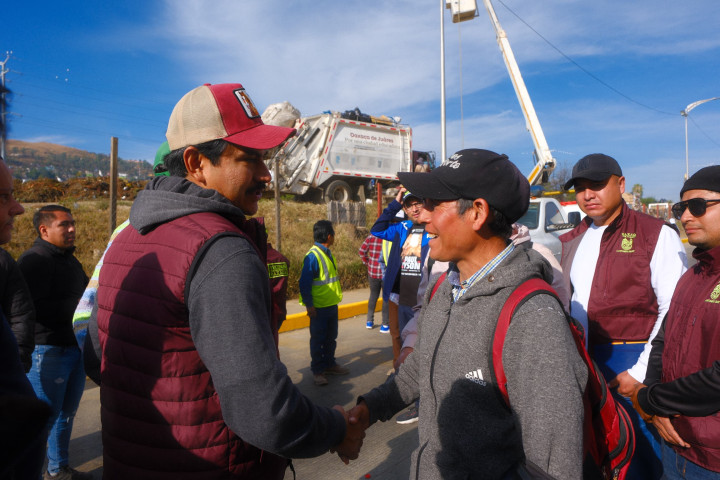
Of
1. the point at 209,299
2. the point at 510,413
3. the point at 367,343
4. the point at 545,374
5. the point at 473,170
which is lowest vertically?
the point at 367,343

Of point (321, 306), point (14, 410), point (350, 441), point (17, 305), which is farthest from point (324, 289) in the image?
point (14, 410)

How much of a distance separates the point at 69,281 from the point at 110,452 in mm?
2510

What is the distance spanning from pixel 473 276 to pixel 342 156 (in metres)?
16.4

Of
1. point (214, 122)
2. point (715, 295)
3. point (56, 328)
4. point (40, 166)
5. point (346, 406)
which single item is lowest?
point (346, 406)

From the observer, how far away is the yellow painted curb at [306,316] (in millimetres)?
7859

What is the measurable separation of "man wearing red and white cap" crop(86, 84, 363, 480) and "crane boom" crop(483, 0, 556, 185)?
15.9 meters

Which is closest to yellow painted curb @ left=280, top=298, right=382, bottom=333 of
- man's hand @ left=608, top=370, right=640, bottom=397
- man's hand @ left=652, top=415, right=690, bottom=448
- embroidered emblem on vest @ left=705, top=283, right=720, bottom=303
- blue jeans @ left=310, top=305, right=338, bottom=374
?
blue jeans @ left=310, top=305, right=338, bottom=374

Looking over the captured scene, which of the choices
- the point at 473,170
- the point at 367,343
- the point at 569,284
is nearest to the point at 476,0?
the point at 367,343

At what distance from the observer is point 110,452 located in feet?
4.87

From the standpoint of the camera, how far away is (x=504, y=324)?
1.34 m

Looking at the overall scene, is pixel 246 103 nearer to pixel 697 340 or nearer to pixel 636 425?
pixel 697 340

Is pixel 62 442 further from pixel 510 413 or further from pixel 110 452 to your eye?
pixel 510 413

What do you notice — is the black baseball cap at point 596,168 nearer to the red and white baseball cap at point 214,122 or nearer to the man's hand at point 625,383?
the man's hand at point 625,383

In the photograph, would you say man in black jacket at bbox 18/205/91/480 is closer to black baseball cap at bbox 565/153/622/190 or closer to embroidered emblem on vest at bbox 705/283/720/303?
black baseball cap at bbox 565/153/622/190
